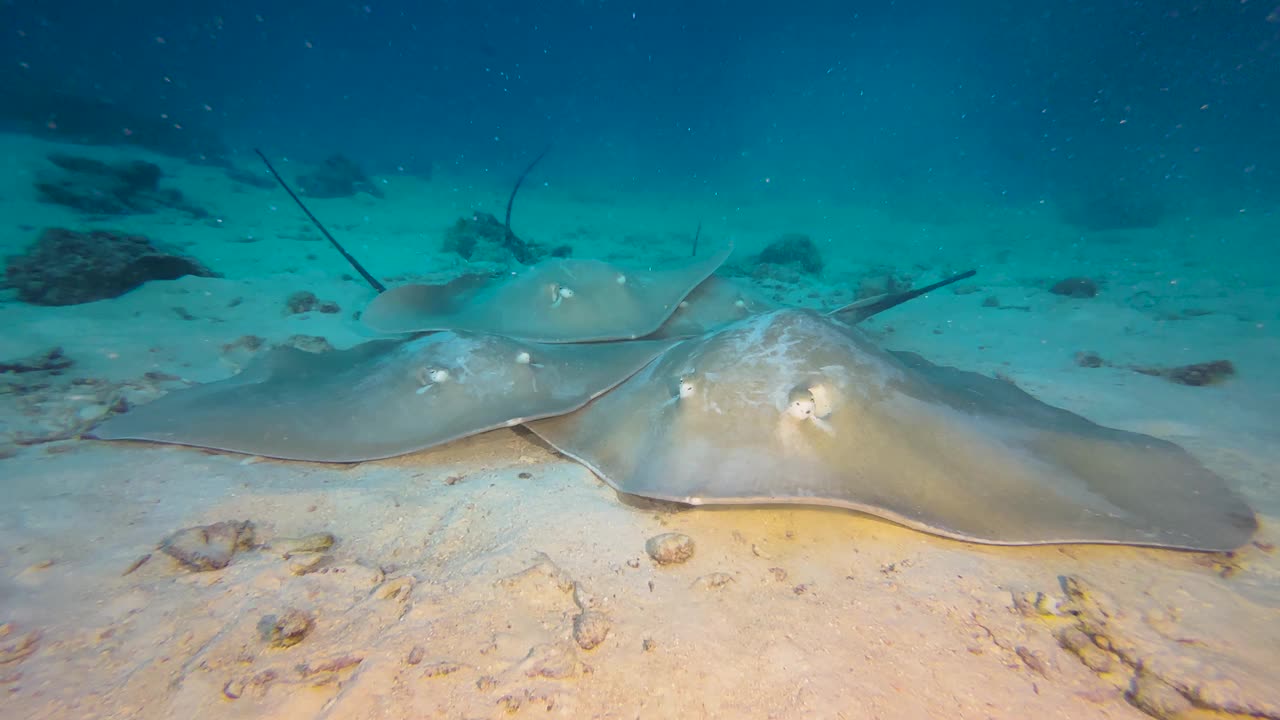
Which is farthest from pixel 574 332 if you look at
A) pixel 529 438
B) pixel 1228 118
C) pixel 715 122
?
pixel 715 122

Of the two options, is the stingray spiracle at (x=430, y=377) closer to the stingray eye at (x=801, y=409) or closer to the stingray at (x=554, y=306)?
the stingray at (x=554, y=306)

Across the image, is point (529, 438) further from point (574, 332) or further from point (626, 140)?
point (626, 140)

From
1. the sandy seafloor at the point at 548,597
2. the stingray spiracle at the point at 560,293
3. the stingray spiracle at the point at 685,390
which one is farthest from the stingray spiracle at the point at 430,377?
the stingray spiracle at the point at 560,293

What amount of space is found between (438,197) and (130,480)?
22.6 m

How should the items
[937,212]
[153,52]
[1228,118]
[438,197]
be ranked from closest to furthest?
[438,197]
[937,212]
[1228,118]
[153,52]

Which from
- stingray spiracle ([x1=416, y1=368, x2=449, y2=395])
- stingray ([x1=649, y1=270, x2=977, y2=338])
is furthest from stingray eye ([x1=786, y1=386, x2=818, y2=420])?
stingray ([x1=649, y1=270, x2=977, y2=338])

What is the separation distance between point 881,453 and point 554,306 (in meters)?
3.43

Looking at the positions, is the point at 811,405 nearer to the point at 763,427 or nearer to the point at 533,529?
the point at 763,427

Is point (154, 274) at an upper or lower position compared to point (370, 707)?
upper

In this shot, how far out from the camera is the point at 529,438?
134 inches

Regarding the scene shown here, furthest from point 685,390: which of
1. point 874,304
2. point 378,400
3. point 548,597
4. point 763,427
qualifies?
point 874,304

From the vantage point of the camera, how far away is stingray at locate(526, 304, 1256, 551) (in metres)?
2.03

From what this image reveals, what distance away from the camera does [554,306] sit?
4.84 m

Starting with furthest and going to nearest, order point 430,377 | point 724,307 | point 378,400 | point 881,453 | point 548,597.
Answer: point 724,307
point 430,377
point 378,400
point 881,453
point 548,597
